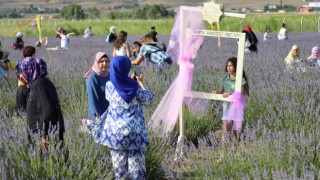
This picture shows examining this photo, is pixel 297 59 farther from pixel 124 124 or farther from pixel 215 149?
pixel 124 124

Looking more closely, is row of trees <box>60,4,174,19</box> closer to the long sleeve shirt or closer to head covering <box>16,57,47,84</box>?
the long sleeve shirt

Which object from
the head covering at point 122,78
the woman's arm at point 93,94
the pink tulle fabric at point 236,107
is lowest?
the pink tulle fabric at point 236,107

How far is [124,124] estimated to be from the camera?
13.4 ft

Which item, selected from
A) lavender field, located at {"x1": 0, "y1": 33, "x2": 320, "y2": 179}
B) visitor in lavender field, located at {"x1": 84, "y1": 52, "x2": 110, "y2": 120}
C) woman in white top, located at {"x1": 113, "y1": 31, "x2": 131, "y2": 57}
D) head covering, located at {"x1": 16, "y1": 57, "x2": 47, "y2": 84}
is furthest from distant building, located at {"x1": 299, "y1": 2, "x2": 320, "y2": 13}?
head covering, located at {"x1": 16, "y1": 57, "x2": 47, "y2": 84}

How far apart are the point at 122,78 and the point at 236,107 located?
4.89 feet

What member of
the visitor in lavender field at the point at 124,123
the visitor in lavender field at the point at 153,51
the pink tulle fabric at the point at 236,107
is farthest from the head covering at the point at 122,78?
the visitor in lavender field at the point at 153,51

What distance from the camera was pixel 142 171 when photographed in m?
4.29

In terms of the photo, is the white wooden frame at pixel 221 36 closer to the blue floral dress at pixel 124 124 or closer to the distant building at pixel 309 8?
the blue floral dress at pixel 124 124

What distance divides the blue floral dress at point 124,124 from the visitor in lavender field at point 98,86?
28.1 inches

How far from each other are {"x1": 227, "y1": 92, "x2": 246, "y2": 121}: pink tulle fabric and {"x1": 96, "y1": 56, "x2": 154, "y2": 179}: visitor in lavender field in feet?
3.78

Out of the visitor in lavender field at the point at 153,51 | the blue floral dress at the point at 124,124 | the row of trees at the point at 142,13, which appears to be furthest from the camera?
the row of trees at the point at 142,13

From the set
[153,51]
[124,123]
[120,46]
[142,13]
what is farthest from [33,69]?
[142,13]

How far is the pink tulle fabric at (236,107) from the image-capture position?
5.04m

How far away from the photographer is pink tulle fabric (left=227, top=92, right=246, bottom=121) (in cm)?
504
